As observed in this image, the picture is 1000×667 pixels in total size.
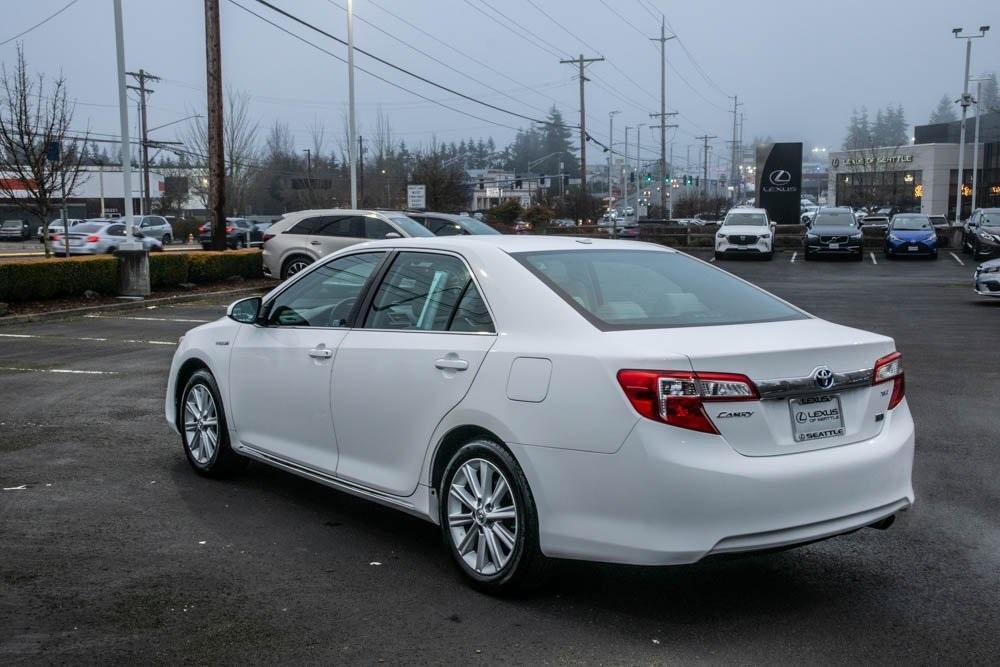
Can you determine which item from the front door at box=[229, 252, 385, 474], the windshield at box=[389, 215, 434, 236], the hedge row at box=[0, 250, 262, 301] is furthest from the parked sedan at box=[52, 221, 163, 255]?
the front door at box=[229, 252, 385, 474]

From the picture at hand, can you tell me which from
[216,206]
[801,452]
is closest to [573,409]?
[801,452]

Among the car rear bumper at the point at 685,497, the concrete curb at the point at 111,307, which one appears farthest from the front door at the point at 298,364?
the concrete curb at the point at 111,307

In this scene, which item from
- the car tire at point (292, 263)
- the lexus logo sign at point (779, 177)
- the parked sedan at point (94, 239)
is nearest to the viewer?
the car tire at point (292, 263)

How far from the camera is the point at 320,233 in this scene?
2127 cm

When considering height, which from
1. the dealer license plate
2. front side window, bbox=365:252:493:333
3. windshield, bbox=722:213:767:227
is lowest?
the dealer license plate

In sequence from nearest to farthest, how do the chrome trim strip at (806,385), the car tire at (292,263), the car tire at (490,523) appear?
the chrome trim strip at (806,385) → the car tire at (490,523) → the car tire at (292,263)

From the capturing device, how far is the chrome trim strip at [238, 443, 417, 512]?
5043mm

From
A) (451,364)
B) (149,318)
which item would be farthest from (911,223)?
(451,364)

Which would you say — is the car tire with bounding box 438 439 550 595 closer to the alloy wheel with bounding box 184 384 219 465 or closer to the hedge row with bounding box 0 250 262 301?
the alloy wheel with bounding box 184 384 219 465

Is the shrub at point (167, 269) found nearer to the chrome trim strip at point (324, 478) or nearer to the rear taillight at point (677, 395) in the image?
the chrome trim strip at point (324, 478)

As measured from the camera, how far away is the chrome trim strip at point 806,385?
403 centimetres

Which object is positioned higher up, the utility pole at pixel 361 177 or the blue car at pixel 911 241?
the utility pole at pixel 361 177

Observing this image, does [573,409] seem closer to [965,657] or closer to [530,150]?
[965,657]

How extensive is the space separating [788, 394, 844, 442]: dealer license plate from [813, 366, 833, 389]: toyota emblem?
0.05m
